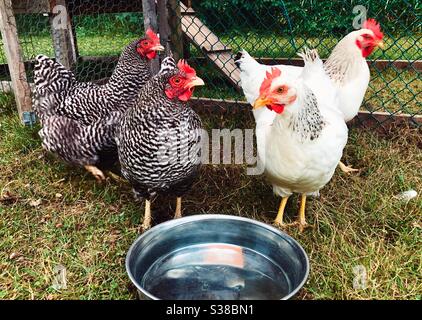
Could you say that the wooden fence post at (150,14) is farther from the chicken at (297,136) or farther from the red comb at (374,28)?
the red comb at (374,28)

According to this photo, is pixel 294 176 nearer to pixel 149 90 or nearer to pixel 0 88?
pixel 149 90

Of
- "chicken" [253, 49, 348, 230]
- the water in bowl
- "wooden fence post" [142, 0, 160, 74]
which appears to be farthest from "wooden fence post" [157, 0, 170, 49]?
the water in bowl

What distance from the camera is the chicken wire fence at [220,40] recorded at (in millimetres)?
3044

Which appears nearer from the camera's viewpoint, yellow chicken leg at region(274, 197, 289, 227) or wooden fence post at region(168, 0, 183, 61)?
yellow chicken leg at region(274, 197, 289, 227)

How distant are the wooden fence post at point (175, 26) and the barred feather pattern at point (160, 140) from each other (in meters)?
1.17

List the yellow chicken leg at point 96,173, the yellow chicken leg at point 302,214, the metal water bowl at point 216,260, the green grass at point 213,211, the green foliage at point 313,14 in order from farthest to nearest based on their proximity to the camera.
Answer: the green foliage at point 313,14 < the yellow chicken leg at point 96,173 < the yellow chicken leg at point 302,214 < the green grass at point 213,211 < the metal water bowl at point 216,260

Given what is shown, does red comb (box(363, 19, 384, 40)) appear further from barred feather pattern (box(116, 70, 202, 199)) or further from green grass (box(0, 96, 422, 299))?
barred feather pattern (box(116, 70, 202, 199))

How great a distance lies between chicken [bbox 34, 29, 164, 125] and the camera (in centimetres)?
242

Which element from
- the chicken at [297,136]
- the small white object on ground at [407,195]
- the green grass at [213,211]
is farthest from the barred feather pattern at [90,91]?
the small white object on ground at [407,195]

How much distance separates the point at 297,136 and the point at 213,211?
2.41 ft

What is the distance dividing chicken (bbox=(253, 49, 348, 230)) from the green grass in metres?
0.34

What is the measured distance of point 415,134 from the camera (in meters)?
2.77
